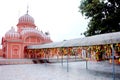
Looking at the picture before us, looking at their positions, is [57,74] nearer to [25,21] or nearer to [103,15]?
[103,15]

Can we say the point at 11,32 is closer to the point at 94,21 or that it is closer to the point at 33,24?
the point at 33,24

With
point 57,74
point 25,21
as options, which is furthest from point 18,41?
point 57,74

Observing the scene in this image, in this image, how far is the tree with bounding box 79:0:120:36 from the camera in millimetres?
17031

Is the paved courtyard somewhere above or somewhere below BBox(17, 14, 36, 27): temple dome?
below

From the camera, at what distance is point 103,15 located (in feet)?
57.9

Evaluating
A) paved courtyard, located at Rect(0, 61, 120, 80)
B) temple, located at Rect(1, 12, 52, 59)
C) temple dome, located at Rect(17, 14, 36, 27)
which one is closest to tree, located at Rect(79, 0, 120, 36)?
paved courtyard, located at Rect(0, 61, 120, 80)

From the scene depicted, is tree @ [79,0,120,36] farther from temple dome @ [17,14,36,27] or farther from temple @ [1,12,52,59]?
temple dome @ [17,14,36,27]

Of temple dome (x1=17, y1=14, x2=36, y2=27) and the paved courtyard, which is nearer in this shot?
the paved courtyard

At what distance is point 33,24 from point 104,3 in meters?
14.2

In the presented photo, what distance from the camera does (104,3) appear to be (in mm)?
17438

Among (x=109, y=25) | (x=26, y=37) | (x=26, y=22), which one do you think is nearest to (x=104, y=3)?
(x=109, y=25)

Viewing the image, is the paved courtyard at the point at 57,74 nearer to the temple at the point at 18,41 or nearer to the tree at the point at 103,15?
the tree at the point at 103,15

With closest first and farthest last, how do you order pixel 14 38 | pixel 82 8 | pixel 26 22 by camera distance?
pixel 82 8, pixel 14 38, pixel 26 22

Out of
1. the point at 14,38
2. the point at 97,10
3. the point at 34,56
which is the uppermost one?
the point at 97,10
